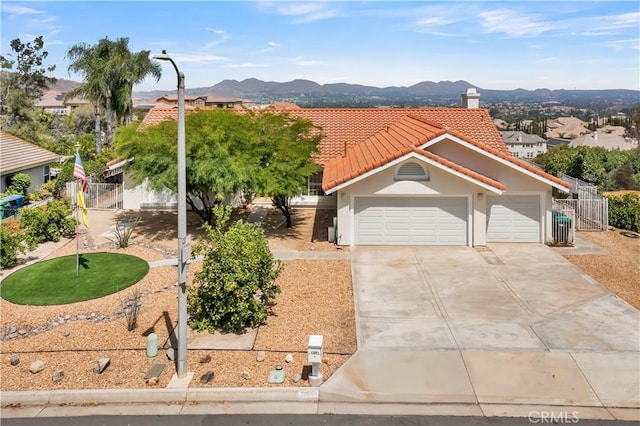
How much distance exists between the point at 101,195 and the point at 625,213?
24.5 meters

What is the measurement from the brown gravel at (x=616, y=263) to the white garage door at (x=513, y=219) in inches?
80.7

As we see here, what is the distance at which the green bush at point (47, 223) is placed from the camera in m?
19.8

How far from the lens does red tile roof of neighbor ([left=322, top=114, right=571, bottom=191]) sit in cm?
1878

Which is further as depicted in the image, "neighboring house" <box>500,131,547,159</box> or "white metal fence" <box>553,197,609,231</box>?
"neighboring house" <box>500,131,547,159</box>

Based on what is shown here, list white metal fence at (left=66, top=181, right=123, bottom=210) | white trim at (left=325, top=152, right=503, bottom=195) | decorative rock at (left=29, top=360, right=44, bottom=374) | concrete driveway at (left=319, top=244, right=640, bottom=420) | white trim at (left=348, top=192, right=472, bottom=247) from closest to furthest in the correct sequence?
concrete driveway at (left=319, top=244, right=640, bottom=420), decorative rock at (left=29, top=360, right=44, bottom=374), white trim at (left=325, top=152, right=503, bottom=195), white trim at (left=348, top=192, right=472, bottom=247), white metal fence at (left=66, top=181, right=123, bottom=210)

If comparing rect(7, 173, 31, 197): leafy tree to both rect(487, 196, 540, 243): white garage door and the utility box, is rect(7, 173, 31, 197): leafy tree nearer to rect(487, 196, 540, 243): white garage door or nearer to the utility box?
rect(487, 196, 540, 243): white garage door

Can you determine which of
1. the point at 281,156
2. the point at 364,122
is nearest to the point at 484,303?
the point at 281,156

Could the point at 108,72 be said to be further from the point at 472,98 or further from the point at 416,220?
the point at 416,220

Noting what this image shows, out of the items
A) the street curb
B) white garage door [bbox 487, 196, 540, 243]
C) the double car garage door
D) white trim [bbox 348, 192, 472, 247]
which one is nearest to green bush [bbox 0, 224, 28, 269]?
the street curb

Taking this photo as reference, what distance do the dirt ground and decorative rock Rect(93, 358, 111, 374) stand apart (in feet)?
0.32

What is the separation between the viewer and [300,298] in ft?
47.0

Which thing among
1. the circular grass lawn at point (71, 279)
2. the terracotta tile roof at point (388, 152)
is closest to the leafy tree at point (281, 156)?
the terracotta tile roof at point (388, 152)

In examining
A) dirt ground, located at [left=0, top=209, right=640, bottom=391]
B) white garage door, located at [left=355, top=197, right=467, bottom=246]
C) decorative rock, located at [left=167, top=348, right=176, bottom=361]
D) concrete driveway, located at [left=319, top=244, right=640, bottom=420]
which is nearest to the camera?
concrete driveway, located at [left=319, top=244, right=640, bottom=420]

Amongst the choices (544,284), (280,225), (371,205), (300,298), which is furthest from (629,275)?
(280,225)
